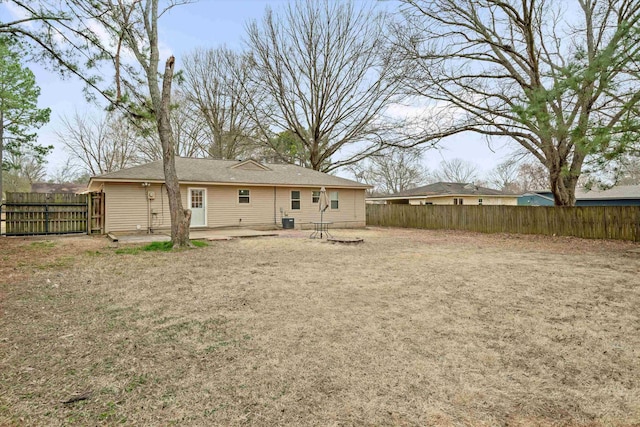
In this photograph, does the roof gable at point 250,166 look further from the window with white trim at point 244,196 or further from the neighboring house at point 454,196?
the neighboring house at point 454,196

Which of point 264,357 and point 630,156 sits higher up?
point 630,156

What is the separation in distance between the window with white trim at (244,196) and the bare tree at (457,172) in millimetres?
39525

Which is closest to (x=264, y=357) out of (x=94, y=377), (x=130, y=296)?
(x=94, y=377)

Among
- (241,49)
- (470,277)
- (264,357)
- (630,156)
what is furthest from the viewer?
(241,49)

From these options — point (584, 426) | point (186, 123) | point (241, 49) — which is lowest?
point (584, 426)

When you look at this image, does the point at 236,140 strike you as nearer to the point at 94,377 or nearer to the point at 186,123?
the point at 186,123

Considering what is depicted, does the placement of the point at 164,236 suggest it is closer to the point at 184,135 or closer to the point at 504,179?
the point at 184,135

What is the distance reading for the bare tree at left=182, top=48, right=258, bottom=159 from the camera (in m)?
23.0

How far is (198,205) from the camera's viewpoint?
14414 millimetres

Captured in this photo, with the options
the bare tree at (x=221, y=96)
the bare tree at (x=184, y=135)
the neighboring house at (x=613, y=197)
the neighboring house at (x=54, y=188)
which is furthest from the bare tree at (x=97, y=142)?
the neighboring house at (x=613, y=197)

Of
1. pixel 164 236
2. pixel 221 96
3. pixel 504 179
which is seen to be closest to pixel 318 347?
pixel 164 236

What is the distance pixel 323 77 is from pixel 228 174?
9.94 meters

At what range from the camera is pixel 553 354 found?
9.50ft

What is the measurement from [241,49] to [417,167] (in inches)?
1096
